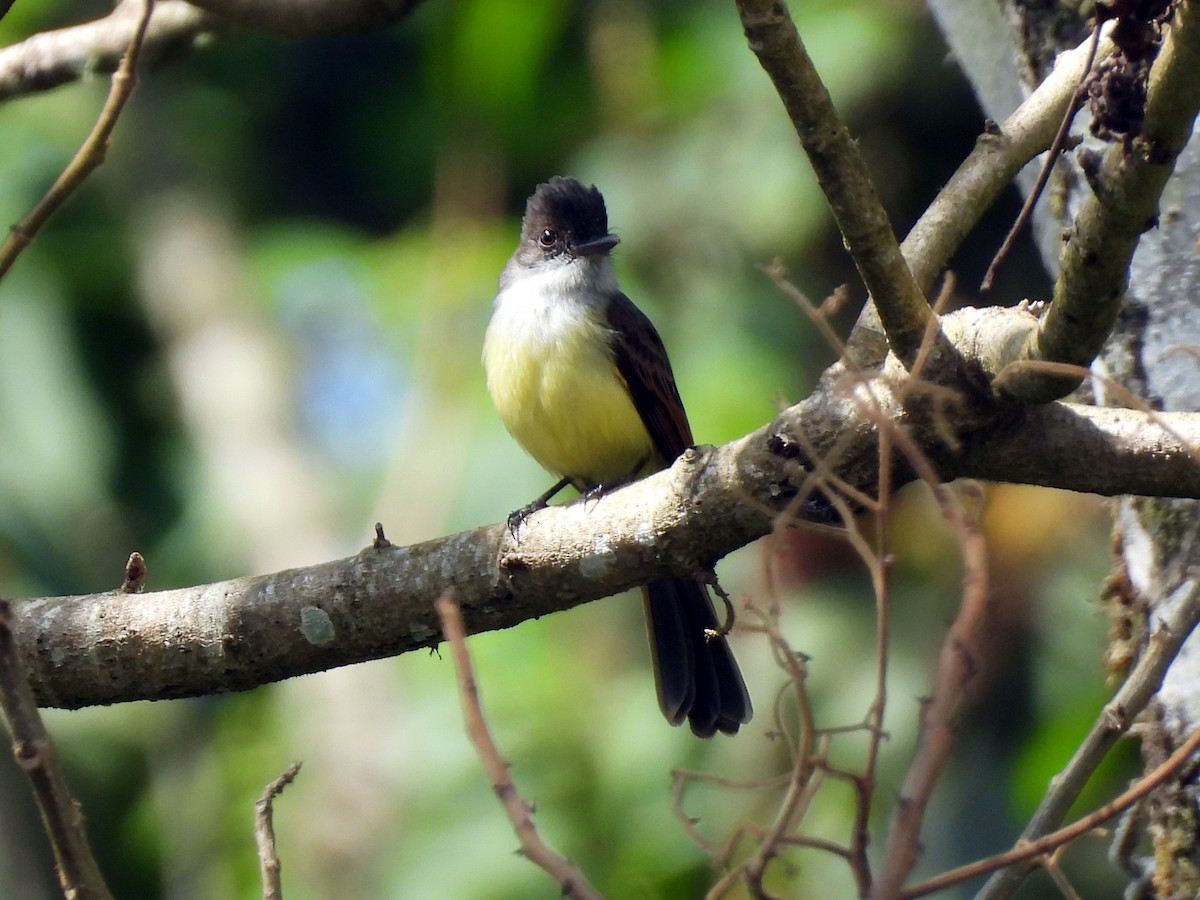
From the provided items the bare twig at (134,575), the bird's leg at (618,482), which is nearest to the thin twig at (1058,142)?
the bird's leg at (618,482)

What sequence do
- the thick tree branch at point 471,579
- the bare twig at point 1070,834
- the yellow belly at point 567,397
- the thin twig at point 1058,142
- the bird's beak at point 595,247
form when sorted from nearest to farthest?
the bare twig at point 1070,834
the thin twig at point 1058,142
the thick tree branch at point 471,579
the yellow belly at point 567,397
the bird's beak at point 595,247

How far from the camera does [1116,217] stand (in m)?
2.39

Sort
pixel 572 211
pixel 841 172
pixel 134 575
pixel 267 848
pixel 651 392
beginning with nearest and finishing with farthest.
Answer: pixel 267 848
pixel 841 172
pixel 134 575
pixel 651 392
pixel 572 211

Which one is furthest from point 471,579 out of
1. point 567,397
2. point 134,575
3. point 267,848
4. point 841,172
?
point 567,397

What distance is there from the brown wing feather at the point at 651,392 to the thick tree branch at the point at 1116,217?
2.33 meters

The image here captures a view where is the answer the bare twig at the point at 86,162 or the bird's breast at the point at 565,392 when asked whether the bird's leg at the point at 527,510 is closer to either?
the bird's breast at the point at 565,392

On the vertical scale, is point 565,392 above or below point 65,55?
below

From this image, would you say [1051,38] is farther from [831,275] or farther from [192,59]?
[192,59]

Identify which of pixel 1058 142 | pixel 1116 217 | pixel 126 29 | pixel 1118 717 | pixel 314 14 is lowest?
pixel 1118 717

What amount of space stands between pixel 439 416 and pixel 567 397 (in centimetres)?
478

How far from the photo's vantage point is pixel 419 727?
27.7 feet

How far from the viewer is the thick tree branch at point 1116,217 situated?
2207 mm

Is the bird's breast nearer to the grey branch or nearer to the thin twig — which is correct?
the grey branch

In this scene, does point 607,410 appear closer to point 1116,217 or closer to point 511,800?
point 1116,217
